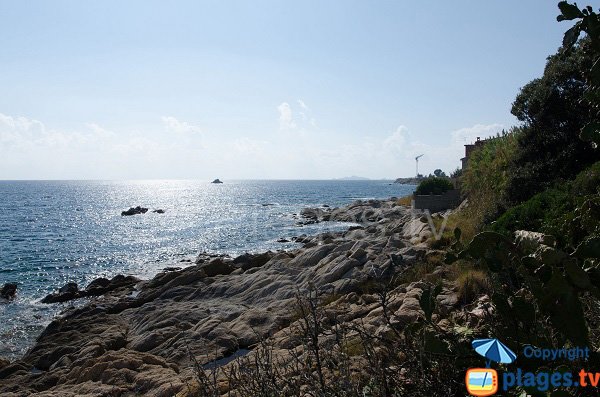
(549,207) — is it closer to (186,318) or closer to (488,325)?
(488,325)

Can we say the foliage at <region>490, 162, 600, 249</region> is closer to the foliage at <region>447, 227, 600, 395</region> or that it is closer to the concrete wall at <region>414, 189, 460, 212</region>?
the foliage at <region>447, 227, 600, 395</region>

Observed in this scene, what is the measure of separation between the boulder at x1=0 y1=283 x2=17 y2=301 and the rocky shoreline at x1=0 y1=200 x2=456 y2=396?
3193mm

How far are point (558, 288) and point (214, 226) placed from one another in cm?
5155

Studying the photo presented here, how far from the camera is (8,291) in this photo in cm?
2275

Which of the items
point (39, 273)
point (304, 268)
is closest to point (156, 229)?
point (39, 273)

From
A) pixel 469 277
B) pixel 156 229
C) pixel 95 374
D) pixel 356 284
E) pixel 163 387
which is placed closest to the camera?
pixel 163 387

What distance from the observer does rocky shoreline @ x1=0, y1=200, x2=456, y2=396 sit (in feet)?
33.4

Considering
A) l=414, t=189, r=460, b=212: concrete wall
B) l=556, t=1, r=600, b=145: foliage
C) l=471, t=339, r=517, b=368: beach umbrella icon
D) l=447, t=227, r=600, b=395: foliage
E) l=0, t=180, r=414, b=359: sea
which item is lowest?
l=0, t=180, r=414, b=359: sea

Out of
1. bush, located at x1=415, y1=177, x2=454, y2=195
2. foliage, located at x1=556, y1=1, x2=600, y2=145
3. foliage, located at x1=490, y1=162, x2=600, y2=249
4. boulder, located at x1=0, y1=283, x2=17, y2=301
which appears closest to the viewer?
foliage, located at x1=556, y1=1, x2=600, y2=145

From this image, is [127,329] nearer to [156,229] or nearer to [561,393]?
[561,393]

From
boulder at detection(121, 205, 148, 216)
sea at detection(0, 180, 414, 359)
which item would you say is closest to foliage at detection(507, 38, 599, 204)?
sea at detection(0, 180, 414, 359)

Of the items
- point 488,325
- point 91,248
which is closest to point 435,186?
point 91,248

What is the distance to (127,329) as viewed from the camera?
1532 cm

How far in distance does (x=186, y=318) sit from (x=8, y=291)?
13.6m
